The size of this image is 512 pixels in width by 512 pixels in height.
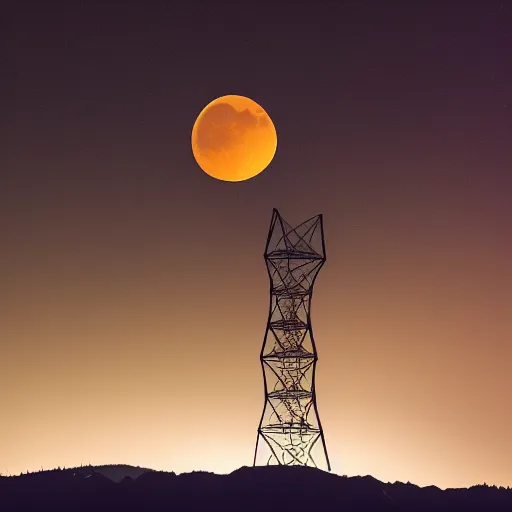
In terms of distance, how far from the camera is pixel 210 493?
56.5 meters

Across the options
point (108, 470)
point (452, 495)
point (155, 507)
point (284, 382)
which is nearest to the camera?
point (155, 507)

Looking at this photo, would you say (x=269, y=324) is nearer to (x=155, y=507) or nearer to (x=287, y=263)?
(x=287, y=263)

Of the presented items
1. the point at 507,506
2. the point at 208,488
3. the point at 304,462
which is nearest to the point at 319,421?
the point at 304,462

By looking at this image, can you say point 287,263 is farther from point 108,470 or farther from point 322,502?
point 108,470

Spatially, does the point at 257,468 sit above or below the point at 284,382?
below

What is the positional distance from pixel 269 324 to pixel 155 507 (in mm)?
10062

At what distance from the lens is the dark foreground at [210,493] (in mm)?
55094

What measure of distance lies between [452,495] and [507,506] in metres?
2.77

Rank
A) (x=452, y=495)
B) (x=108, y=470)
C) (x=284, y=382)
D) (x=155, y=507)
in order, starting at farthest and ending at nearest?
(x=108, y=470)
(x=452, y=495)
(x=284, y=382)
(x=155, y=507)

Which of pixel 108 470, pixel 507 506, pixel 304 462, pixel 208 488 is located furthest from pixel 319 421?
pixel 108 470

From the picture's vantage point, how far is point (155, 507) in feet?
180

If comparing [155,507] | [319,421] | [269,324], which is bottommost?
[155,507]

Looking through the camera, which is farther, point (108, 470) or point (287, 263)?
point (108, 470)

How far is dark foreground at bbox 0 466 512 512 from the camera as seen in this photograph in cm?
5509
